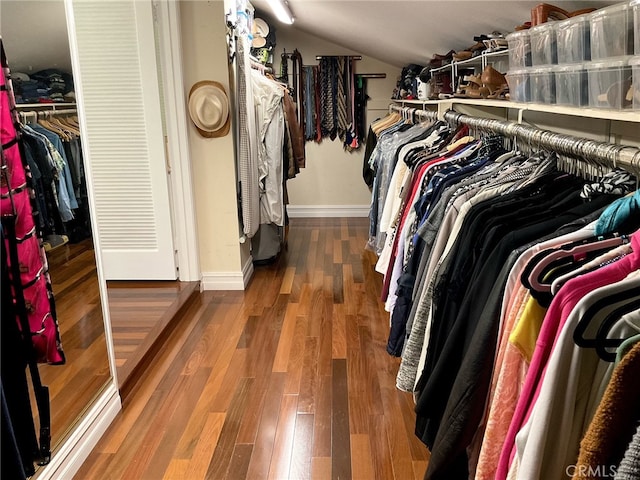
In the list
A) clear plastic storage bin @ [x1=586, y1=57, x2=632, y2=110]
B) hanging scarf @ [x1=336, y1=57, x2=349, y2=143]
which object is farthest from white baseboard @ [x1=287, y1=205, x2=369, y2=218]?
clear plastic storage bin @ [x1=586, y1=57, x2=632, y2=110]

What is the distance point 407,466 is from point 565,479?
124cm

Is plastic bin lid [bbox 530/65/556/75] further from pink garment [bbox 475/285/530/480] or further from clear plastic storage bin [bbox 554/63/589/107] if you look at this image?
pink garment [bbox 475/285/530/480]

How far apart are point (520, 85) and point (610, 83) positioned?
65cm

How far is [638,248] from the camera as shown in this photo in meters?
0.93

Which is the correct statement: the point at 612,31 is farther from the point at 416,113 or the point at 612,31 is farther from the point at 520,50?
the point at 416,113

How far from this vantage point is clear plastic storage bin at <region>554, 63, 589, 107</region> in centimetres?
145

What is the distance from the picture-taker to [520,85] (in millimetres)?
1921

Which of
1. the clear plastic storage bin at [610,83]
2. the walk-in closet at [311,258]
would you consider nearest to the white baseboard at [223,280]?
the walk-in closet at [311,258]

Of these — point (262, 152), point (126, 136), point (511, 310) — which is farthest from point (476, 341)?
point (262, 152)

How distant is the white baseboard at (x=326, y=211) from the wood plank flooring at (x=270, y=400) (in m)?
2.66

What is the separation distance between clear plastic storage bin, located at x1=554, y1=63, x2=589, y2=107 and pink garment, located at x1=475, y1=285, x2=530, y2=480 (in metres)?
0.66

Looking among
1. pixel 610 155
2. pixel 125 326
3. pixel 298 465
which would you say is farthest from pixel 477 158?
pixel 125 326

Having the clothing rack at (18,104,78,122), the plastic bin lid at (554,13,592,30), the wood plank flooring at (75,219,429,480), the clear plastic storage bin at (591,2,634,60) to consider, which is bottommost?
the wood plank flooring at (75,219,429,480)

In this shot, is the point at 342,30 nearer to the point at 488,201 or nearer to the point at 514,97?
the point at 514,97
